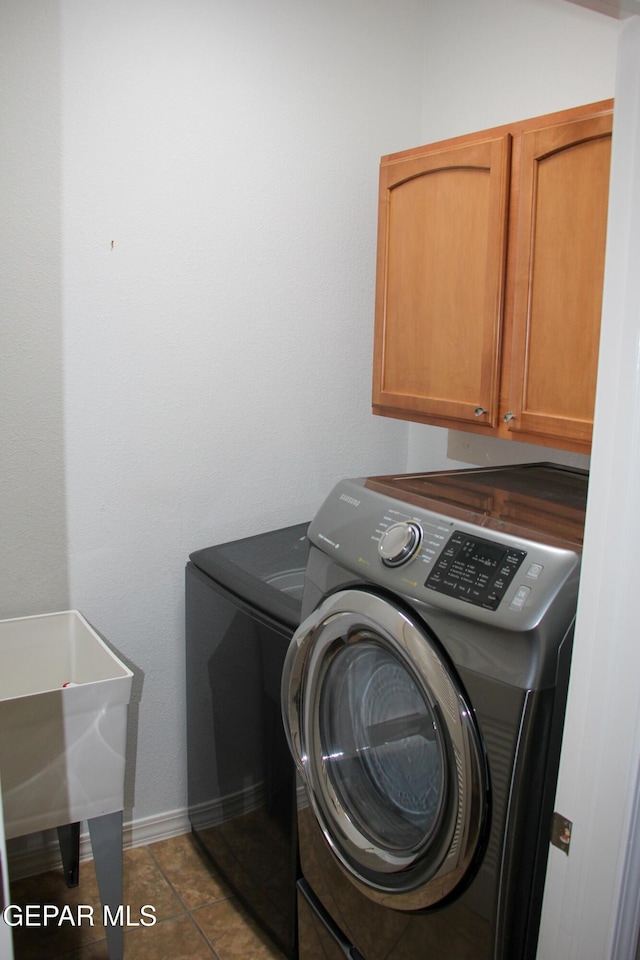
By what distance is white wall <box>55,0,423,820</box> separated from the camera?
2080mm

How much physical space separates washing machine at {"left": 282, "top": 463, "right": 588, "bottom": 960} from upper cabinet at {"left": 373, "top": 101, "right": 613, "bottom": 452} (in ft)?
0.68

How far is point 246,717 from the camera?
6.44ft

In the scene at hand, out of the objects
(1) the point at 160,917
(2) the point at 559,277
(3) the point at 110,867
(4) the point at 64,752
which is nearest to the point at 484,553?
(2) the point at 559,277

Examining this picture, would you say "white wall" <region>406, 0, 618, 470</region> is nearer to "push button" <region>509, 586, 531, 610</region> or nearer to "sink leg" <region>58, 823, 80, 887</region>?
"push button" <region>509, 586, 531, 610</region>

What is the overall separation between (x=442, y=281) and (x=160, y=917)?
5.64 ft

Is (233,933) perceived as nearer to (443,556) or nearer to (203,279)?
(443,556)

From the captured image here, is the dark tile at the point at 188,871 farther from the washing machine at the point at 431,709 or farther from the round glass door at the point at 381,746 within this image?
the round glass door at the point at 381,746

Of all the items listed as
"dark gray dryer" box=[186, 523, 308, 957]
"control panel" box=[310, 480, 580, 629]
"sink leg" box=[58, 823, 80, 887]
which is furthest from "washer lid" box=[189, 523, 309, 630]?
"sink leg" box=[58, 823, 80, 887]

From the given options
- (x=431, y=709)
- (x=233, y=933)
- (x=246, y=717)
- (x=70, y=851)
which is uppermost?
(x=431, y=709)

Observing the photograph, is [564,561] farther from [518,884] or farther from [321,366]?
[321,366]

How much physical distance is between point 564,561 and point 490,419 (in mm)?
707

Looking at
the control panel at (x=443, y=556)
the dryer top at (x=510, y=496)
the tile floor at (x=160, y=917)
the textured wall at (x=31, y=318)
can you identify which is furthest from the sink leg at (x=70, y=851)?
the dryer top at (x=510, y=496)

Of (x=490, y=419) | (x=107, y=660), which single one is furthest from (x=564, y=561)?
(x=107, y=660)

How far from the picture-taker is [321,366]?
247 centimetres
